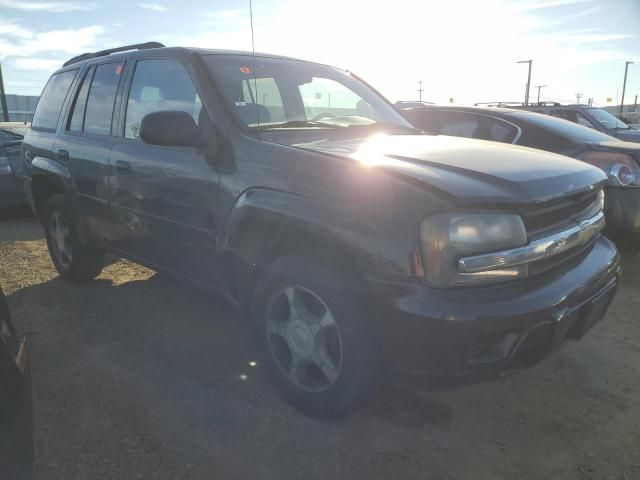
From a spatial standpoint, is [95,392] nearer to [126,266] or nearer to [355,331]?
[355,331]

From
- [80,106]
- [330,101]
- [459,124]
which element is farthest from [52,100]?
[459,124]

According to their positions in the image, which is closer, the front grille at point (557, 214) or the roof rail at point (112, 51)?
the front grille at point (557, 214)

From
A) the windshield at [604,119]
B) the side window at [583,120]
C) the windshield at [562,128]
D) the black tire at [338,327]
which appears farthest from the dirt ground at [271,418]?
the windshield at [604,119]

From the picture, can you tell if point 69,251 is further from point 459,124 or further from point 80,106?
point 459,124

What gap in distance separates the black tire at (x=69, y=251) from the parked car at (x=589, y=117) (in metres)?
8.47

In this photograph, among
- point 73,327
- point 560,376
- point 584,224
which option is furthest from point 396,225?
point 73,327

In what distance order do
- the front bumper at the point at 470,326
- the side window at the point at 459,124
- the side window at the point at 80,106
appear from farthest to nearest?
the side window at the point at 459,124, the side window at the point at 80,106, the front bumper at the point at 470,326

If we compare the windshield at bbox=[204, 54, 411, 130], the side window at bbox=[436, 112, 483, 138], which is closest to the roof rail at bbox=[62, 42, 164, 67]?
the windshield at bbox=[204, 54, 411, 130]

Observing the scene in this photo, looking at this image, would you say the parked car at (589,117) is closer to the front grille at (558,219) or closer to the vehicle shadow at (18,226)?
the front grille at (558,219)

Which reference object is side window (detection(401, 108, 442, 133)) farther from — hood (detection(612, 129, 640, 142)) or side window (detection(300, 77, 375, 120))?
hood (detection(612, 129, 640, 142))

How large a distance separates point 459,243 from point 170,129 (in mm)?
1559

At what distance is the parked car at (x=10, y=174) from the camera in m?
6.93

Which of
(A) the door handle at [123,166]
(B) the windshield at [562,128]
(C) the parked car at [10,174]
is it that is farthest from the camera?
(C) the parked car at [10,174]

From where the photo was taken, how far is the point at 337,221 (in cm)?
208
